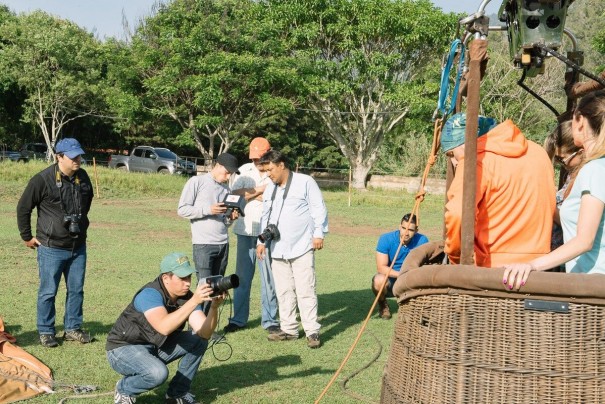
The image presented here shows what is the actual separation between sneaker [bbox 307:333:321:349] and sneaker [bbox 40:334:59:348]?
2.33m

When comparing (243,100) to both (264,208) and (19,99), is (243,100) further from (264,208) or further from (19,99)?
(264,208)

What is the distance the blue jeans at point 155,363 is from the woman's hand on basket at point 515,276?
2847 mm

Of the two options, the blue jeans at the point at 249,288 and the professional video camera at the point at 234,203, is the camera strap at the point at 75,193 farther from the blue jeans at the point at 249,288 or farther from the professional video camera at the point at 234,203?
the blue jeans at the point at 249,288

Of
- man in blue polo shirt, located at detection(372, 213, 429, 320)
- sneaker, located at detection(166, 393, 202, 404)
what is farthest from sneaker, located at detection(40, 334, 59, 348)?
man in blue polo shirt, located at detection(372, 213, 429, 320)

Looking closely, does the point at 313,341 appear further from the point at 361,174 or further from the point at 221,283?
the point at 361,174

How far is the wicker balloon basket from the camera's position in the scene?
2.78 m

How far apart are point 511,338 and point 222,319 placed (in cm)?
568

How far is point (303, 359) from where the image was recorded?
6582 mm

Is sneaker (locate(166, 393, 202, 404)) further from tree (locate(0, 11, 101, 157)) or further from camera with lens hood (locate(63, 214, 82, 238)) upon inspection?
tree (locate(0, 11, 101, 157))

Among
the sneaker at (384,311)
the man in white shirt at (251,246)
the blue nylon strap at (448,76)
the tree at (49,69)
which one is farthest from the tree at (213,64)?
the blue nylon strap at (448,76)

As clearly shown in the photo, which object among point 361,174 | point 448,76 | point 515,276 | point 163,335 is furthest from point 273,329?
point 361,174

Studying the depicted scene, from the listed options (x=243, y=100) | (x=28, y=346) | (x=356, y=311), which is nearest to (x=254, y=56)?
(x=243, y=100)

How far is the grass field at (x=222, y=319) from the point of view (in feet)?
18.8

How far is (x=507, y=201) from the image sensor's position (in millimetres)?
3268
